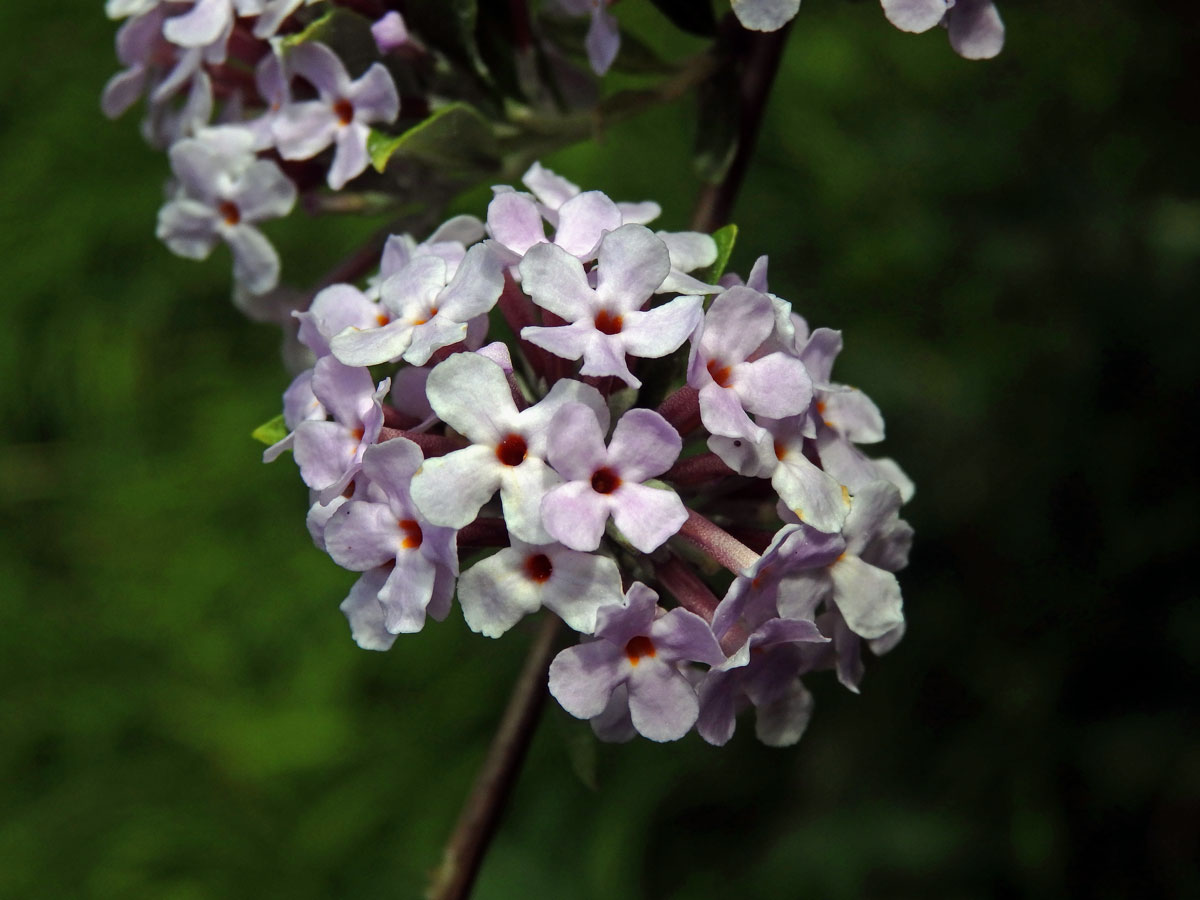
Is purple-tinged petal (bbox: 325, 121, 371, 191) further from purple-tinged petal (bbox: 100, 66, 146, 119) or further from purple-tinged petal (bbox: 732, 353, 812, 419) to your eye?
purple-tinged petal (bbox: 732, 353, 812, 419)

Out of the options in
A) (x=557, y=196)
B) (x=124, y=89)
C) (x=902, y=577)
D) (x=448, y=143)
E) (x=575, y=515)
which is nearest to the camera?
(x=575, y=515)

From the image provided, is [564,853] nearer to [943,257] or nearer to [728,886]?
[728,886]

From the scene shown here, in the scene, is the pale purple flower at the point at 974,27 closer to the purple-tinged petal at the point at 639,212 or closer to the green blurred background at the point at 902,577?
the purple-tinged petal at the point at 639,212

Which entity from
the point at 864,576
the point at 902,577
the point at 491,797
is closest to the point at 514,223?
the point at 864,576

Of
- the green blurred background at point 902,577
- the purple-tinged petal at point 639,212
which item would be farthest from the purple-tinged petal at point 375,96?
the green blurred background at point 902,577

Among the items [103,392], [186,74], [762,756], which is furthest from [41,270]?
[762,756]

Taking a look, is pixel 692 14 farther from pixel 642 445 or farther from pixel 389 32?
pixel 642 445

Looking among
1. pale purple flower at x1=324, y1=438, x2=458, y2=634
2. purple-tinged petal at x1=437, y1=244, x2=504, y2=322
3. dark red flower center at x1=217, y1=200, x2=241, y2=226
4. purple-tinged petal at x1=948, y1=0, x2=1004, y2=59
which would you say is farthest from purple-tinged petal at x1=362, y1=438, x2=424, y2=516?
purple-tinged petal at x1=948, y1=0, x2=1004, y2=59
